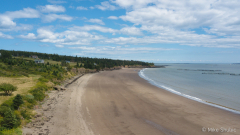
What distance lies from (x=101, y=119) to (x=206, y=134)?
8261 millimetres

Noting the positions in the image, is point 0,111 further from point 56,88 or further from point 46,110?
point 56,88

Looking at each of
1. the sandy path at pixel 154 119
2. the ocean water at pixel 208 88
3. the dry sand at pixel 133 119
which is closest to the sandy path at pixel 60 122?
the dry sand at pixel 133 119

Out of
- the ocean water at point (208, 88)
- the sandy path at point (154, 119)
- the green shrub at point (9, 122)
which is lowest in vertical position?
the sandy path at point (154, 119)

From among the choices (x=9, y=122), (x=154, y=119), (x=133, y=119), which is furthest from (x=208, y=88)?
(x=9, y=122)

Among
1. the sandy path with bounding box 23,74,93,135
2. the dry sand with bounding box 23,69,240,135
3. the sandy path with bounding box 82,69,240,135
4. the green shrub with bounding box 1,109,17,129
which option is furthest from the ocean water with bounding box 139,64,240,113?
the green shrub with bounding box 1,109,17,129

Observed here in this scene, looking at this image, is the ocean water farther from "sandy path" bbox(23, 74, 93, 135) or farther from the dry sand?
"sandy path" bbox(23, 74, 93, 135)

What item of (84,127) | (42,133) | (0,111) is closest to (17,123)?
(42,133)

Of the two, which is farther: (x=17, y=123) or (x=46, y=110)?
(x=46, y=110)

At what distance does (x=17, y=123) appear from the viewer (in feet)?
29.6

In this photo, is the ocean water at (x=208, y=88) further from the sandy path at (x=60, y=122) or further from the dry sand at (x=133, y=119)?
the sandy path at (x=60, y=122)

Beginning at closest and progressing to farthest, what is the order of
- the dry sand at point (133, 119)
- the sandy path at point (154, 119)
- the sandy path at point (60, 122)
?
the sandy path at point (60, 122), the dry sand at point (133, 119), the sandy path at point (154, 119)

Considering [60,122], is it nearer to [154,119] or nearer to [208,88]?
[154,119]

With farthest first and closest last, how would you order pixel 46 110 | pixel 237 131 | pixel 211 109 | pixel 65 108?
pixel 211 109 → pixel 65 108 → pixel 46 110 → pixel 237 131

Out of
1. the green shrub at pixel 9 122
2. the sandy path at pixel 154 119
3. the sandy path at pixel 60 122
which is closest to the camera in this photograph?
the green shrub at pixel 9 122
